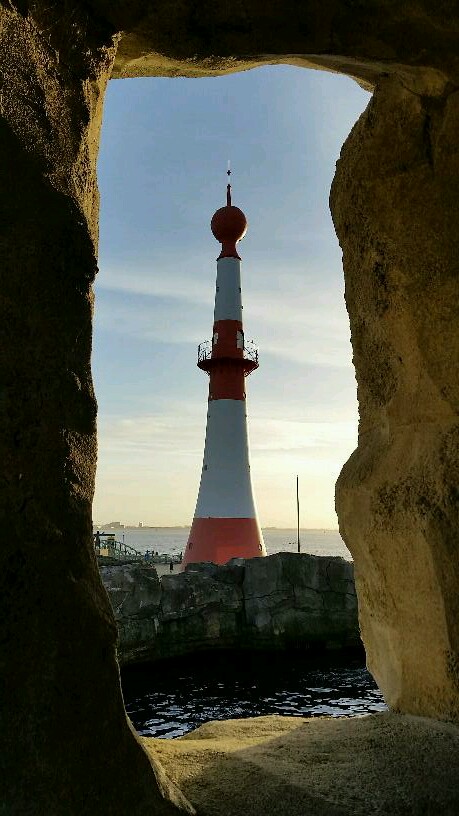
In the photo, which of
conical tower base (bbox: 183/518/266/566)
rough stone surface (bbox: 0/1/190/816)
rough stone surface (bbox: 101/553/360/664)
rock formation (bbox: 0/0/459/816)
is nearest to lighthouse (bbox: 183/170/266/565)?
conical tower base (bbox: 183/518/266/566)

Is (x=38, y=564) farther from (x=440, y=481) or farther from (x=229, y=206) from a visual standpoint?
(x=229, y=206)

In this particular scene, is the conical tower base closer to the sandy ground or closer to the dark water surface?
the dark water surface

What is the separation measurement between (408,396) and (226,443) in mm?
14343

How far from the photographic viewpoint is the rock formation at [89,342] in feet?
4.40

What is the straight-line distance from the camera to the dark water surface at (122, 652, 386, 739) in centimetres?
857

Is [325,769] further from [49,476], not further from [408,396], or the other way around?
[408,396]

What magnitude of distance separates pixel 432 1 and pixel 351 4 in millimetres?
320

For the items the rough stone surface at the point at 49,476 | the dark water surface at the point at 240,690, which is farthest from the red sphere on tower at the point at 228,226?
the rough stone surface at the point at 49,476

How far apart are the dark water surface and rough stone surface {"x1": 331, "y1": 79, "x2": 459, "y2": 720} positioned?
5.89 metres

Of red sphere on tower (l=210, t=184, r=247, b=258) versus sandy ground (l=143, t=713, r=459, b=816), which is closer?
sandy ground (l=143, t=713, r=459, b=816)

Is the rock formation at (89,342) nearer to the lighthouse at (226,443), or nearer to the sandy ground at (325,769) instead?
the sandy ground at (325,769)

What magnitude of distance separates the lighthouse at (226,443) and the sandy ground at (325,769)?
45.2 ft

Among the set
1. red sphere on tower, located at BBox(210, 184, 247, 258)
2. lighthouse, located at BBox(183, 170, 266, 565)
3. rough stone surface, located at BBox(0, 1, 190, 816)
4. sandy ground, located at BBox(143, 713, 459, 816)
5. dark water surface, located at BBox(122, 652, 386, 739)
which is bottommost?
dark water surface, located at BBox(122, 652, 386, 739)

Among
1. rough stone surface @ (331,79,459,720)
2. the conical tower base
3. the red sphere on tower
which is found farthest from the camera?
the red sphere on tower
